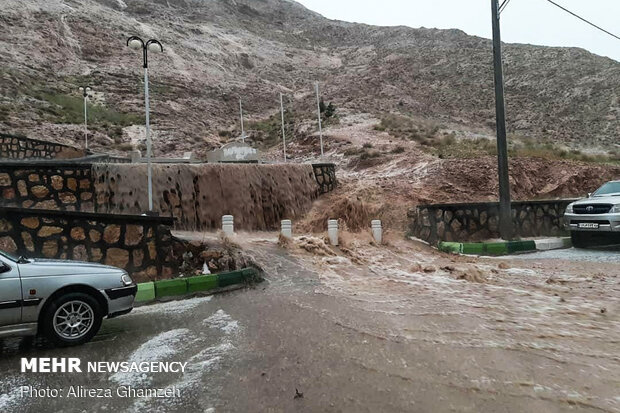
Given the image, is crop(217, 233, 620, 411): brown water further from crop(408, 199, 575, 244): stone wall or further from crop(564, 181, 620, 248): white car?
crop(408, 199, 575, 244): stone wall

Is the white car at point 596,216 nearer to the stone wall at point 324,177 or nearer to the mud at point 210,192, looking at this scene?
the stone wall at point 324,177

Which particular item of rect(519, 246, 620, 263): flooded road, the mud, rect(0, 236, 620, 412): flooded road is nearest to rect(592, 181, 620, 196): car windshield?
rect(519, 246, 620, 263): flooded road

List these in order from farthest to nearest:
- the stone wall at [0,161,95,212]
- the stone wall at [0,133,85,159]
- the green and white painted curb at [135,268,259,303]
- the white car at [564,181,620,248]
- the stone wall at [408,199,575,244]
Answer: the stone wall at [0,133,85,159]
the stone wall at [408,199,575,244]
the white car at [564,181,620,248]
the stone wall at [0,161,95,212]
the green and white painted curb at [135,268,259,303]

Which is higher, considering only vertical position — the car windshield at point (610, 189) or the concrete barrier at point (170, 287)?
the car windshield at point (610, 189)

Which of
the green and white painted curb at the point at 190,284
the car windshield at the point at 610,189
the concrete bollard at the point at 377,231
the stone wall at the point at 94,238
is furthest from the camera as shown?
the concrete bollard at the point at 377,231

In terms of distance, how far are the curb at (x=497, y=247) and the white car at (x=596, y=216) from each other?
2.27 ft

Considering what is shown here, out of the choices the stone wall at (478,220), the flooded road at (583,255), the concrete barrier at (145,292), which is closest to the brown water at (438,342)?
the flooded road at (583,255)

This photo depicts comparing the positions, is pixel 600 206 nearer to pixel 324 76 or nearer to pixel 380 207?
pixel 380 207

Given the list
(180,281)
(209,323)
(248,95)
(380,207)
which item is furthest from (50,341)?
(248,95)

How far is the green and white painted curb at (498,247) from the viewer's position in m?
10.4

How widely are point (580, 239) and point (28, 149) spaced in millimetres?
23431

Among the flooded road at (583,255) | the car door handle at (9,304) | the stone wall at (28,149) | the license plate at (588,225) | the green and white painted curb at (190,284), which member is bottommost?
the flooded road at (583,255)

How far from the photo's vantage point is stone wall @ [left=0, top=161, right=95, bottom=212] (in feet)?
32.1

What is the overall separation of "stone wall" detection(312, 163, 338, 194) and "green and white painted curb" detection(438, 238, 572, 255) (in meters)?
6.14
